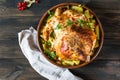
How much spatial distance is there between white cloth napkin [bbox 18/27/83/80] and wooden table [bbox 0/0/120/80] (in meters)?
0.04

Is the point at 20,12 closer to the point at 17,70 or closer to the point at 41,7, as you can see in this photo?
the point at 41,7

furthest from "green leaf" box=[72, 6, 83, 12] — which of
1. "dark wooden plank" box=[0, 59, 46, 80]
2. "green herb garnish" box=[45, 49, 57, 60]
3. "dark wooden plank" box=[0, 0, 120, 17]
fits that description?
"dark wooden plank" box=[0, 59, 46, 80]

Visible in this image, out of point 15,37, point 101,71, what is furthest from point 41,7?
point 101,71

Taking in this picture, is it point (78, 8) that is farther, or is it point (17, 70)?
point (17, 70)

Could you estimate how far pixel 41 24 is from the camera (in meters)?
1.73

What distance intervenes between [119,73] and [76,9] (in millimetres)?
477

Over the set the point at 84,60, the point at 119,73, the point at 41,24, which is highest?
the point at 41,24

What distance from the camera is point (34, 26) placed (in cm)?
185

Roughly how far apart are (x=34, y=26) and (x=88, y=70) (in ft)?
1.38

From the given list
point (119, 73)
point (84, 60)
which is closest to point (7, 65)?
point (84, 60)

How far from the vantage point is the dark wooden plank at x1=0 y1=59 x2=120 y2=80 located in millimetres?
1847

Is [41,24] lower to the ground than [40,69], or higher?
higher

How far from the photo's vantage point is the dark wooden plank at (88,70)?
1.85 meters

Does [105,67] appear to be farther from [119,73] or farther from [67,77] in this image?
[67,77]
